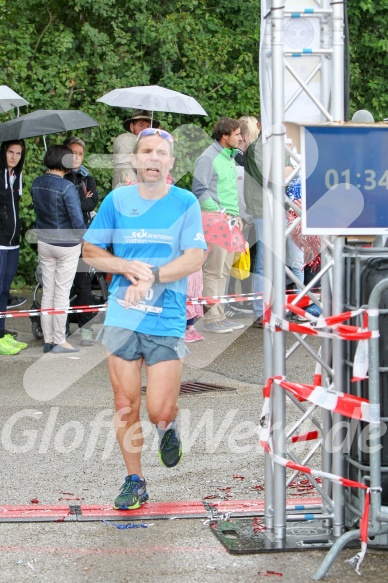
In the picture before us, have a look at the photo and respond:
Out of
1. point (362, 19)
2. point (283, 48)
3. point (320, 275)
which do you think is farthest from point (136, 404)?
point (362, 19)

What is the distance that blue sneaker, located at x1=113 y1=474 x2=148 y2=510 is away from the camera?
19.4 feet

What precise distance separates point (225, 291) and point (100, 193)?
2.93 meters

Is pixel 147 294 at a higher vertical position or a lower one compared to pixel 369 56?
lower

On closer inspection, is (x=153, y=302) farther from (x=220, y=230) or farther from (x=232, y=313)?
(x=232, y=313)

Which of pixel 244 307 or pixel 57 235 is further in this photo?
pixel 244 307

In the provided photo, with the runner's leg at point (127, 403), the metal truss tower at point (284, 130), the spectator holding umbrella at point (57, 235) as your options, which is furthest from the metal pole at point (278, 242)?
the spectator holding umbrella at point (57, 235)

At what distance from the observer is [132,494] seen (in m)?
5.95

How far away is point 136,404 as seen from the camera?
6.01 metres

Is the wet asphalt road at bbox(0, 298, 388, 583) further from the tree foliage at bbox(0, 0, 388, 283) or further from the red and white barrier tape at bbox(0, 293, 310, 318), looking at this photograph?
the tree foliage at bbox(0, 0, 388, 283)

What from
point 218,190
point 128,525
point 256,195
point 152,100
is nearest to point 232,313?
point 256,195

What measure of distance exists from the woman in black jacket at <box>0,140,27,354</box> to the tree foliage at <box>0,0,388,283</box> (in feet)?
10.3

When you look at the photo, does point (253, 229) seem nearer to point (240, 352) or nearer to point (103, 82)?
point (240, 352)

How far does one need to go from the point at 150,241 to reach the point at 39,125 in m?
5.15

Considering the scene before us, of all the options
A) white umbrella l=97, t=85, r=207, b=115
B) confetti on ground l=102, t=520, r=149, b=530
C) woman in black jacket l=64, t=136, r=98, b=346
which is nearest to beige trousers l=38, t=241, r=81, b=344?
woman in black jacket l=64, t=136, r=98, b=346
